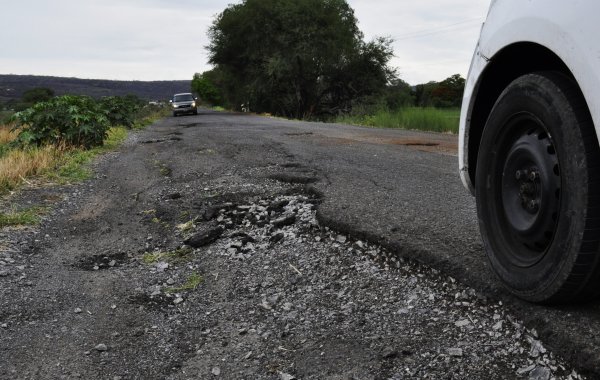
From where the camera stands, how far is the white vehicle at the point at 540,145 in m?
1.90

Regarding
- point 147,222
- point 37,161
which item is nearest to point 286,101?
point 37,161

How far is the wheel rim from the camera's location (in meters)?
2.12

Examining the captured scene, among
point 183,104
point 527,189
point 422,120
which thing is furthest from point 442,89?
point 527,189

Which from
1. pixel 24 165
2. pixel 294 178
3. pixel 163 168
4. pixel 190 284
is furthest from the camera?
pixel 163 168

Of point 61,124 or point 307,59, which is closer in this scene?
point 61,124

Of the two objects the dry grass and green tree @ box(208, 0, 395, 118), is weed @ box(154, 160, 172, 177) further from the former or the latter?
green tree @ box(208, 0, 395, 118)

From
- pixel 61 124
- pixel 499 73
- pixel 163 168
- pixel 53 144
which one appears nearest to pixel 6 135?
pixel 61 124

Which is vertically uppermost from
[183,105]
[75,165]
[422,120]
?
[422,120]

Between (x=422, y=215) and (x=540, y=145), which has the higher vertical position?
(x=540, y=145)

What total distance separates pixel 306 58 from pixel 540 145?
33458mm

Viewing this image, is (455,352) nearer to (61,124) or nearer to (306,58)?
Result: (61,124)

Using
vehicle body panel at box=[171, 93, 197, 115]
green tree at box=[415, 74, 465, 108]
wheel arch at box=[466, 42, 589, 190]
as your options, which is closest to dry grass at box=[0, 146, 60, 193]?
wheel arch at box=[466, 42, 589, 190]

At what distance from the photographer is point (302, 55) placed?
3438 centimetres

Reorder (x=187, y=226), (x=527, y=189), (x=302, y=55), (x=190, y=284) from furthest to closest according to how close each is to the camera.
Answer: (x=302, y=55) → (x=187, y=226) → (x=190, y=284) → (x=527, y=189)
